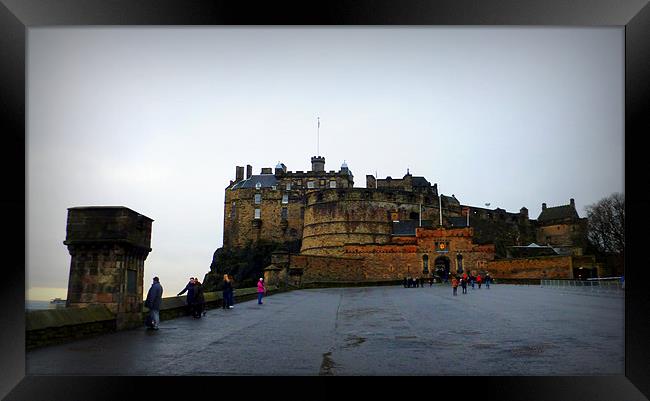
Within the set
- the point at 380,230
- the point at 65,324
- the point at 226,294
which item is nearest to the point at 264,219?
the point at 380,230

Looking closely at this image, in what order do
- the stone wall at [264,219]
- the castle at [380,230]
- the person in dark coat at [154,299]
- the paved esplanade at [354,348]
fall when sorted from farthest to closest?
the stone wall at [264,219] → the castle at [380,230] → the person in dark coat at [154,299] → the paved esplanade at [354,348]

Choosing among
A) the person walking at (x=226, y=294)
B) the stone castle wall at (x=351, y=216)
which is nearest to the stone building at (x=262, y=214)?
the stone castle wall at (x=351, y=216)

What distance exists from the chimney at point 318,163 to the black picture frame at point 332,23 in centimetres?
5398

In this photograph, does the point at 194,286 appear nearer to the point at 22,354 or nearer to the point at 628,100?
the point at 22,354

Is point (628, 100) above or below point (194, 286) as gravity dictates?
above

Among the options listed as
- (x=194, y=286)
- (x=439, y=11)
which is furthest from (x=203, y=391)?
(x=194, y=286)

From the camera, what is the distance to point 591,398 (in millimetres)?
5234

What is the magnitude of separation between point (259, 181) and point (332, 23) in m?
51.2

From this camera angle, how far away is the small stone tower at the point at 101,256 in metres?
7.82

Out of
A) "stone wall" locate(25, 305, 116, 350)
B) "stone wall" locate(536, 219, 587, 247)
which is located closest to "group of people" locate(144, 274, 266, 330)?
"stone wall" locate(25, 305, 116, 350)

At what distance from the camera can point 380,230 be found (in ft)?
153

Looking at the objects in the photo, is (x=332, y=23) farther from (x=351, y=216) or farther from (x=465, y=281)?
(x=351, y=216)

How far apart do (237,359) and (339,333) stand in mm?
2508

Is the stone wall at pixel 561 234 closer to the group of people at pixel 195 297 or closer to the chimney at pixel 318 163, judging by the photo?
the chimney at pixel 318 163
